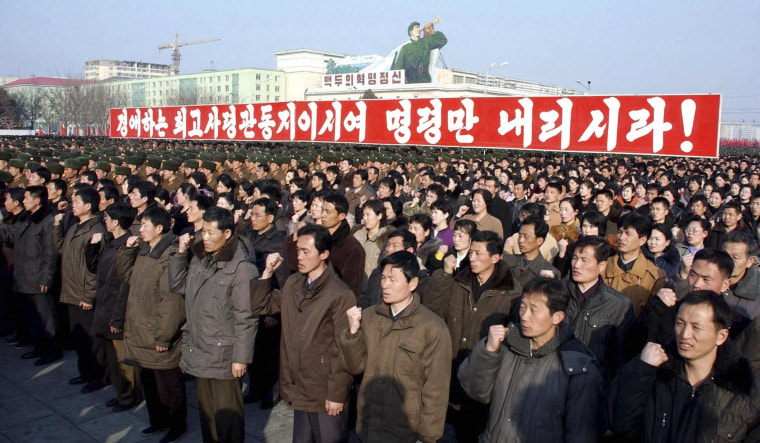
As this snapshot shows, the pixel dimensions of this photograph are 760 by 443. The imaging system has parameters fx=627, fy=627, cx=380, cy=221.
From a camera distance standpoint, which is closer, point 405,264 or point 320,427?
point 405,264

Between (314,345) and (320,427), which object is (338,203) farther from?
(320,427)

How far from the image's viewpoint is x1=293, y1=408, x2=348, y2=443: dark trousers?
3.45 m

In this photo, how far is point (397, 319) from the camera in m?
3.12

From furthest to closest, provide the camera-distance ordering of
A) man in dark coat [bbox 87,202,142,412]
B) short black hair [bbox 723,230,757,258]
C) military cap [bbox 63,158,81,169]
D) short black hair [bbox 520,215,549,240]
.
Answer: military cap [bbox 63,158,81,169] → man in dark coat [bbox 87,202,142,412] → short black hair [bbox 520,215,549,240] → short black hair [bbox 723,230,757,258]

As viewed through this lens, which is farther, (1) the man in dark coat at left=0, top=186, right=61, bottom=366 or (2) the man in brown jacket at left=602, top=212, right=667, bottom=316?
(1) the man in dark coat at left=0, top=186, right=61, bottom=366

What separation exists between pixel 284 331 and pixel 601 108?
40.3ft

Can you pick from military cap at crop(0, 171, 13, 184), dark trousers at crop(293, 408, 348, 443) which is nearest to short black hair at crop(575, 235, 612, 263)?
A: dark trousers at crop(293, 408, 348, 443)

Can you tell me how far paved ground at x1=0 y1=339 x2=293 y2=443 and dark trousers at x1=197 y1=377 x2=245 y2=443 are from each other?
0.45 metres

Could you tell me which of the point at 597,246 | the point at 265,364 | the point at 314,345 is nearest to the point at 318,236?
the point at 314,345

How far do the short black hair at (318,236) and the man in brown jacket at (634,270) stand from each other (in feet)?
6.12

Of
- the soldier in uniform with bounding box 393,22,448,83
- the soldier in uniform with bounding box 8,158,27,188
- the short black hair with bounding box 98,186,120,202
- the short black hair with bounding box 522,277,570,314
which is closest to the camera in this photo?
the short black hair with bounding box 522,277,570,314

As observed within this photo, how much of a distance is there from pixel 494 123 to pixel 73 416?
1356cm

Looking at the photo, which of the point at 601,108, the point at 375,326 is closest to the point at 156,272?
the point at 375,326

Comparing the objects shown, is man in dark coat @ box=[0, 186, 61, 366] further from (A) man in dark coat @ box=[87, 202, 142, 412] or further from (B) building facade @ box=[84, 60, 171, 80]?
(B) building facade @ box=[84, 60, 171, 80]
